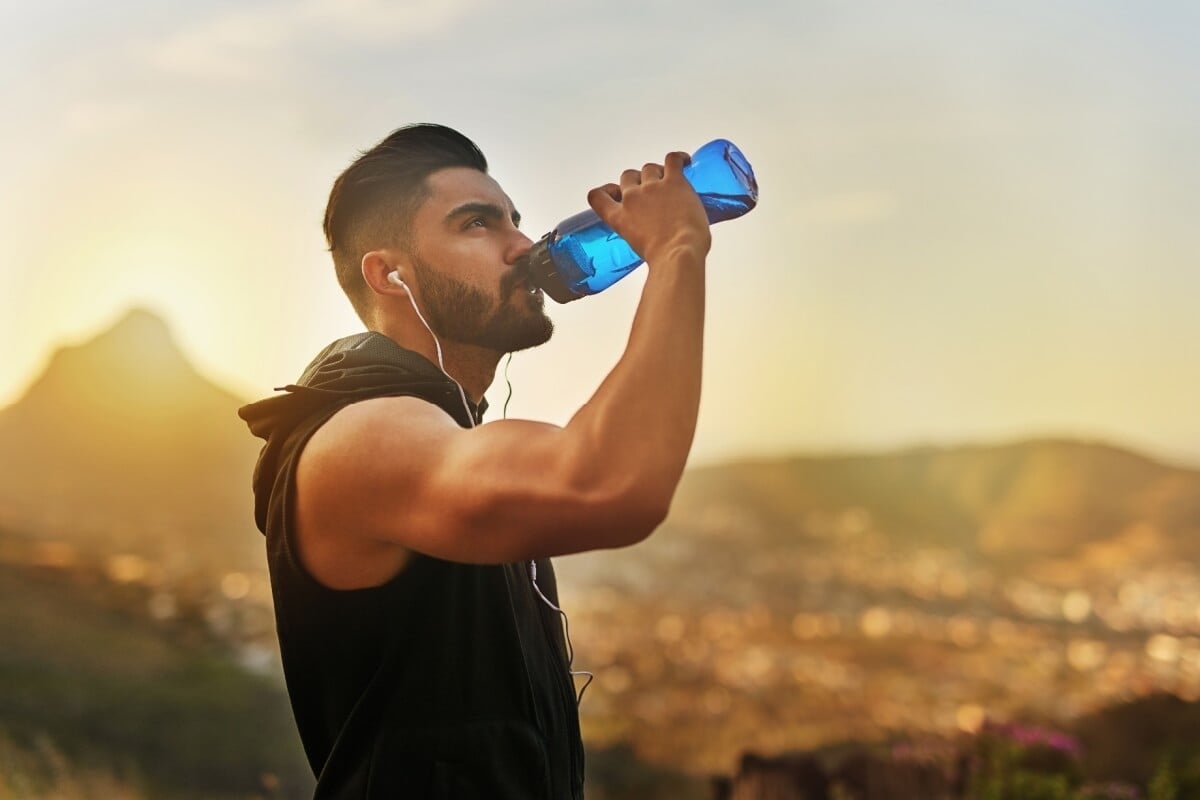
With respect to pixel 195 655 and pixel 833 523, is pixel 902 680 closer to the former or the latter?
pixel 833 523

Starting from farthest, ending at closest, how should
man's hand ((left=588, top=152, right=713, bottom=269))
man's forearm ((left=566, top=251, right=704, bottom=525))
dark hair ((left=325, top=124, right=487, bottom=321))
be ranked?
dark hair ((left=325, top=124, right=487, bottom=321)), man's hand ((left=588, top=152, right=713, bottom=269)), man's forearm ((left=566, top=251, right=704, bottom=525))

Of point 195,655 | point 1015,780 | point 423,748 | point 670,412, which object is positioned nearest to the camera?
point 670,412

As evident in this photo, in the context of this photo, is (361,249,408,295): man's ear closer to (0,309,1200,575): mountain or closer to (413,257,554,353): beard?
(413,257,554,353): beard

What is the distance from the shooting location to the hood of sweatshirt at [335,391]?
105 centimetres

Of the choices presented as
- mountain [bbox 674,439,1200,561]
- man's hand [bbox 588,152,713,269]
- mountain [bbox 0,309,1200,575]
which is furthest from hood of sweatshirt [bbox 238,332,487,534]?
mountain [bbox 674,439,1200,561]

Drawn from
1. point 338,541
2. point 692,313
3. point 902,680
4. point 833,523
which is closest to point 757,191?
point 692,313

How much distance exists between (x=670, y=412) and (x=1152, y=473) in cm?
473

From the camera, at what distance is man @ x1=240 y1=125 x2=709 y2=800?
885 mm

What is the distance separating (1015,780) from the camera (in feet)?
12.6

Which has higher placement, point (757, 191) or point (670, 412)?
point (757, 191)

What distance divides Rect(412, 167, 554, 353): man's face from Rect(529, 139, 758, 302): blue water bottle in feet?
0.07

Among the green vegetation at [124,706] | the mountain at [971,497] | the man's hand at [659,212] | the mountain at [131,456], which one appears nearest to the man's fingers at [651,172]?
the man's hand at [659,212]

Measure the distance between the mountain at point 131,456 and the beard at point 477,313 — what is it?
362 centimetres

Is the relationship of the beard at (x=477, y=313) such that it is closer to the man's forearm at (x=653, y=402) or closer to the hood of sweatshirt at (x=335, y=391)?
the hood of sweatshirt at (x=335, y=391)
